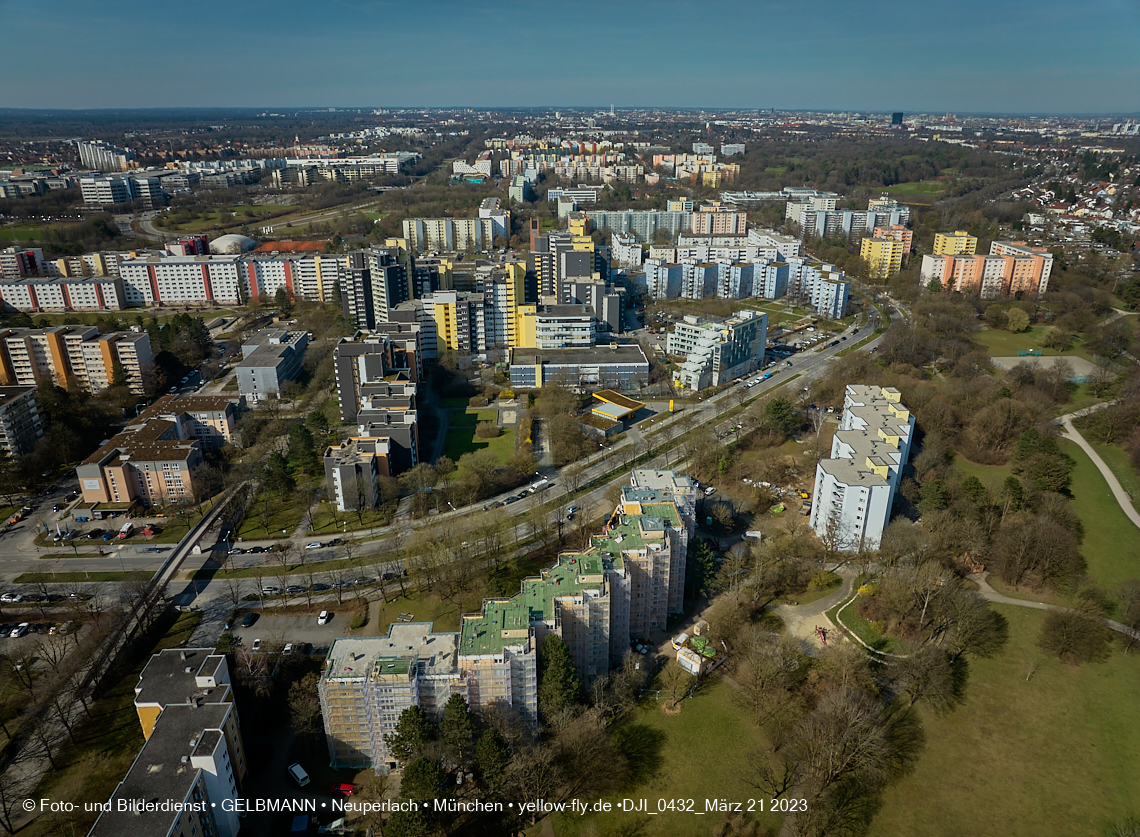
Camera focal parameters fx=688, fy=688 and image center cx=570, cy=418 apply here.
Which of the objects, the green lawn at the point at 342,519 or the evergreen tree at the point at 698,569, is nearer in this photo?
the evergreen tree at the point at 698,569

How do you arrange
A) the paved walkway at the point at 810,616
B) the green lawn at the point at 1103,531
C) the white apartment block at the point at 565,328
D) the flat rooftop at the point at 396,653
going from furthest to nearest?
the white apartment block at the point at 565,328 → the green lawn at the point at 1103,531 → the paved walkway at the point at 810,616 → the flat rooftop at the point at 396,653

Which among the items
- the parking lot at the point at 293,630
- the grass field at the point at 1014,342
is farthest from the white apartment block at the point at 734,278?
the parking lot at the point at 293,630

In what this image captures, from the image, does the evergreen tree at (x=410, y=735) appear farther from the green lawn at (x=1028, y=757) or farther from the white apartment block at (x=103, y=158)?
the white apartment block at (x=103, y=158)

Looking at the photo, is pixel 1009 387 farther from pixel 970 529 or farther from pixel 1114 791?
pixel 1114 791

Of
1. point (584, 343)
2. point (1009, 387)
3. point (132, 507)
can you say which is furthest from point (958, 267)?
point (132, 507)

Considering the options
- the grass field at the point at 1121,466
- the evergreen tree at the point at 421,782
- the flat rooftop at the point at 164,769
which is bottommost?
the grass field at the point at 1121,466

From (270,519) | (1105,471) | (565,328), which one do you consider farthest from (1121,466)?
(270,519)

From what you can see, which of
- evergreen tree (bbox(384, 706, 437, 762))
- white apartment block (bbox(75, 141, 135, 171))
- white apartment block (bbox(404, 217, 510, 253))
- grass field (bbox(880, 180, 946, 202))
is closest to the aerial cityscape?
evergreen tree (bbox(384, 706, 437, 762))
